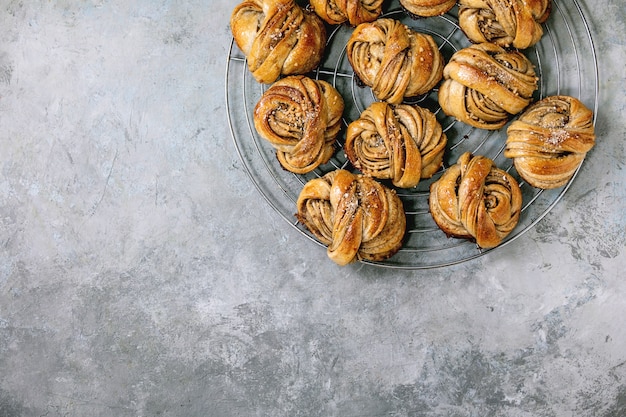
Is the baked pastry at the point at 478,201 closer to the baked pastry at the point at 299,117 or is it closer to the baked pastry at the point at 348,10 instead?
the baked pastry at the point at 299,117

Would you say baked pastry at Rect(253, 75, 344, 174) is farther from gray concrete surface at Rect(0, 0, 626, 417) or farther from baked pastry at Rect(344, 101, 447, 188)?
gray concrete surface at Rect(0, 0, 626, 417)

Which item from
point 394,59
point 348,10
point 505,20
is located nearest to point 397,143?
point 394,59

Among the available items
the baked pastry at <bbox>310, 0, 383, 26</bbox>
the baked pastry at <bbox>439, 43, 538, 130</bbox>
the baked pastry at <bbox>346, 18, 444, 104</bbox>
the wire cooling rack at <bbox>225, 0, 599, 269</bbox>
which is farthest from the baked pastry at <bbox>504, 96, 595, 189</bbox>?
the baked pastry at <bbox>310, 0, 383, 26</bbox>

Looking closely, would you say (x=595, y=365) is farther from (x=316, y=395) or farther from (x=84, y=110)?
(x=84, y=110)

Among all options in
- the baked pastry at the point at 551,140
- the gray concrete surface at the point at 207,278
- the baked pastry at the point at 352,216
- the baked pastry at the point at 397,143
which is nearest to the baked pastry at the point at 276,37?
the gray concrete surface at the point at 207,278

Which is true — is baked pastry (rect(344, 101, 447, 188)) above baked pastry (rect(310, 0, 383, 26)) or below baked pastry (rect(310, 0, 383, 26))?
below

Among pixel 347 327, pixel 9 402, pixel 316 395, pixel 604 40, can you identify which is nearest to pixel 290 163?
pixel 347 327
